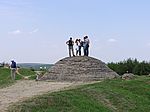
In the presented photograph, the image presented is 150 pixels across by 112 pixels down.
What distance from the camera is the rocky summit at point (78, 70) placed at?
2544cm

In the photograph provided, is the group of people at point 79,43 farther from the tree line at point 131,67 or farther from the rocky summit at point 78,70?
the tree line at point 131,67

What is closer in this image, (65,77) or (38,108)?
(38,108)

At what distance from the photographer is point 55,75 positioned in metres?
26.1

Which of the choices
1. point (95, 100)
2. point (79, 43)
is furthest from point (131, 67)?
point (95, 100)

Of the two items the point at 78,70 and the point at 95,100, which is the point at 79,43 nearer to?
the point at 78,70

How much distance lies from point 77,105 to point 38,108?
174 cm

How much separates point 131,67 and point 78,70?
14753 mm

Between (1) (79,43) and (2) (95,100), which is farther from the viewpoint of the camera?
(1) (79,43)

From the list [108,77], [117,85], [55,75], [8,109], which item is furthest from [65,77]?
[8,109]

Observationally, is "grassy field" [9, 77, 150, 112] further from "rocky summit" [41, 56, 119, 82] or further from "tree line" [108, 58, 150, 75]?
"tree line" [108, 58, 150, 75]

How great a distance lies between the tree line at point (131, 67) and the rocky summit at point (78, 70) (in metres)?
11.8

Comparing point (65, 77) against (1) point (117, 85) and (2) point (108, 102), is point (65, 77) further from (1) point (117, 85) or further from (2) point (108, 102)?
(2) point (108, 102)

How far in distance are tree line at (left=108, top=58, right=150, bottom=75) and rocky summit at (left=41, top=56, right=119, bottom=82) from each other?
11.8 m

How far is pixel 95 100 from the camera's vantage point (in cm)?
1554
